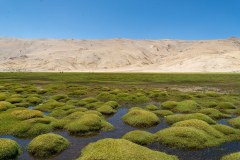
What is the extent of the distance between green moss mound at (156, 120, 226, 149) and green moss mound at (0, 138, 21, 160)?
12174mm

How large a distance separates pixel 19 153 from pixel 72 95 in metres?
34.7

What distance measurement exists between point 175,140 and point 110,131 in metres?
7.04

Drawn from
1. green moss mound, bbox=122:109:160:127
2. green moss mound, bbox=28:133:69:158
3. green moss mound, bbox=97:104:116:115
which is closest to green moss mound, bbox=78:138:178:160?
green moss mound, bbox=28:133:69:158

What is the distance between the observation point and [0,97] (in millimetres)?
45312

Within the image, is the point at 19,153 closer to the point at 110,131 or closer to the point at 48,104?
the point at 110,131

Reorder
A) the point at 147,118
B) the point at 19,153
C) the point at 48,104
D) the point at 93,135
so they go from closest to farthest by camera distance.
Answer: the point at 19,153, the point at 93,135, the point at 147,118, the point at 48,104

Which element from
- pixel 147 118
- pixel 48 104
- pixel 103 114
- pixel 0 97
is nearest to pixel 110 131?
pixel 147 118

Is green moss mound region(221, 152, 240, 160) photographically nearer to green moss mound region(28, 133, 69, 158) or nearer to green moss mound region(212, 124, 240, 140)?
green moss mound region(212, 124, 240, 140)

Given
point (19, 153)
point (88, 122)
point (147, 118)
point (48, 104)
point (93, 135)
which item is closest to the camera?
point (19, 153)

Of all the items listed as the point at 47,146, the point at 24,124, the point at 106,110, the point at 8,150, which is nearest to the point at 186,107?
the point at 106,110

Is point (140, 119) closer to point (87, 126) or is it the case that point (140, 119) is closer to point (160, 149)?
point (87, 126)

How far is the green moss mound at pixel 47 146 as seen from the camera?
1989 centimetres

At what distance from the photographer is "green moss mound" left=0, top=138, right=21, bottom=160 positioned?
61.6 feet

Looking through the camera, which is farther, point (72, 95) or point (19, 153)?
point (72, 95)
